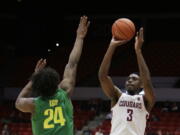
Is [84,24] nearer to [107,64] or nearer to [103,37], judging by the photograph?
[107,64]

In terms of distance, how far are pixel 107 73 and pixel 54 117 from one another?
39.2 inches

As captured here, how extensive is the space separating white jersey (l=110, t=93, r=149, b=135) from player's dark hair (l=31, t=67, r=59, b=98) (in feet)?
3.42

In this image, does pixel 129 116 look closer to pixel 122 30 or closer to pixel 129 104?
pixel 129 104

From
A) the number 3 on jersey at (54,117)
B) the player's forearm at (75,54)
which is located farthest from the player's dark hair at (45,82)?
the player's forearm at (75,54)

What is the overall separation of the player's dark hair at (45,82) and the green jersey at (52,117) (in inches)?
2.1

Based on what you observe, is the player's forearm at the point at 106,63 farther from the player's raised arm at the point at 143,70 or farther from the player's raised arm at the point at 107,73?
the player's raised arm at the point at 143,70

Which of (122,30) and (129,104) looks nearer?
(129,104)

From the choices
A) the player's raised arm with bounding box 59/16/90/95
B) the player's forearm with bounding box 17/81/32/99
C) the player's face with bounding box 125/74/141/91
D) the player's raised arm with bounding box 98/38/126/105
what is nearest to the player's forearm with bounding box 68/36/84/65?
the player's raised arm with bounding box 59/16/90/95

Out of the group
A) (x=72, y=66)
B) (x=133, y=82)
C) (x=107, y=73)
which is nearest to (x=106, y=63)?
(x=107, y=73)

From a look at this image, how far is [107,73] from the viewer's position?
13.0 feet

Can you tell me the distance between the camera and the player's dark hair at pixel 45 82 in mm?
3033

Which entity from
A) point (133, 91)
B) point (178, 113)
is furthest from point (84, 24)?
point (178, 113)

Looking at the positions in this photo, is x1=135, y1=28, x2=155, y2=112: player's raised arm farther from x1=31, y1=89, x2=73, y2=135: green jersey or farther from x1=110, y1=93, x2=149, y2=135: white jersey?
x1=31, y1=89, x2=73, y2=135: green jersey

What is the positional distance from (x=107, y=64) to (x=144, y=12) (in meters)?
15.0
